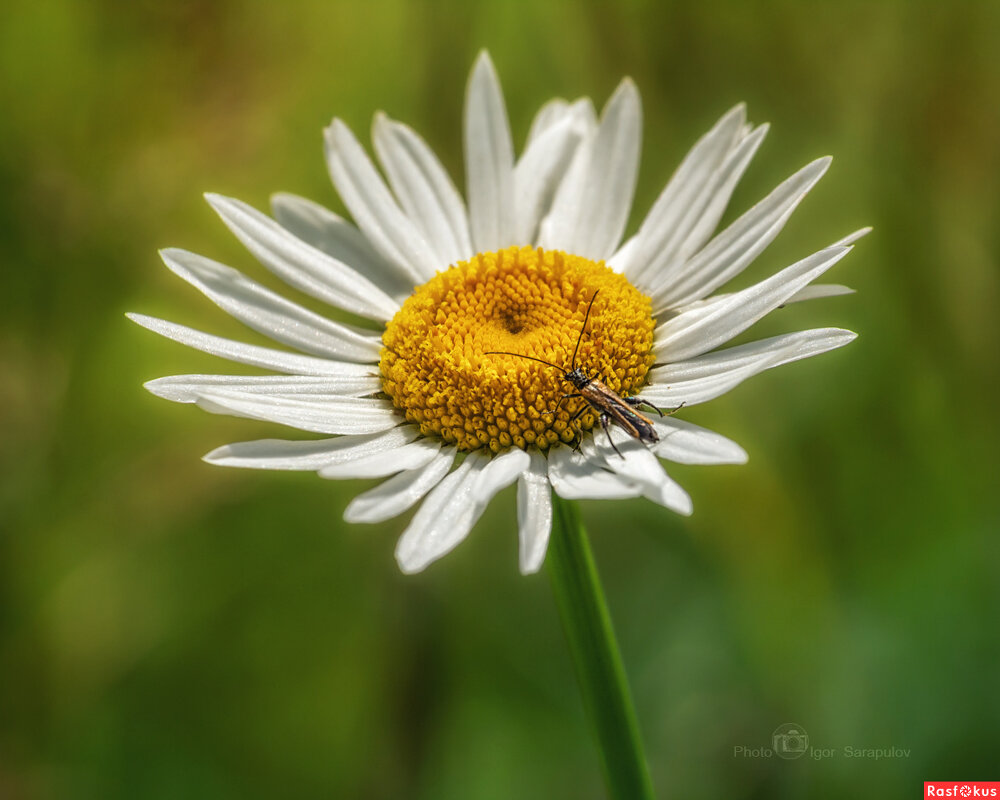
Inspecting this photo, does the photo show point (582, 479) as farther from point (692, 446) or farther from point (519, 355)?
point (519, 355)

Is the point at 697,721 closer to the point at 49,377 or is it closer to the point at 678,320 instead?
the point at 678,320

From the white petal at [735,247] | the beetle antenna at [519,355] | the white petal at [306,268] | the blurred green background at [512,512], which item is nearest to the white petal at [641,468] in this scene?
the beetle antenna at [519,355]

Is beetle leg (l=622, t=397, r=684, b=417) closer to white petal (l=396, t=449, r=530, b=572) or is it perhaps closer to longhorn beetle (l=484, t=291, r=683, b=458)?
longhorn beetle (l=484, t=291, r=683, b=458)

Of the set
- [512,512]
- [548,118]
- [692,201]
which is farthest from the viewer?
[512,512]

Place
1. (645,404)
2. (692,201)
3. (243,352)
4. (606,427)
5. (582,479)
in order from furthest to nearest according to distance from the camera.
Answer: (692,201) → (243,352) → (645,404) → (606,427) → (582,479)

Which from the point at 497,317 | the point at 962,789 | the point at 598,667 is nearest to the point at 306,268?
the point at 497,317

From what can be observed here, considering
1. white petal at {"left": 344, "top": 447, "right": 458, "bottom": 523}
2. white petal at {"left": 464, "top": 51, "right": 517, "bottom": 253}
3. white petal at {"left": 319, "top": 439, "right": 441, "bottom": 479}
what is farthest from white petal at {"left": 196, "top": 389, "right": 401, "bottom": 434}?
white petal at {"left": 464, "top": 51, "right": 517, "bottom": 253}

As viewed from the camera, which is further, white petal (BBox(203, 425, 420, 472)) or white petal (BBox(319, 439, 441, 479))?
white petal (BBox(203, 425, 420, 472))
